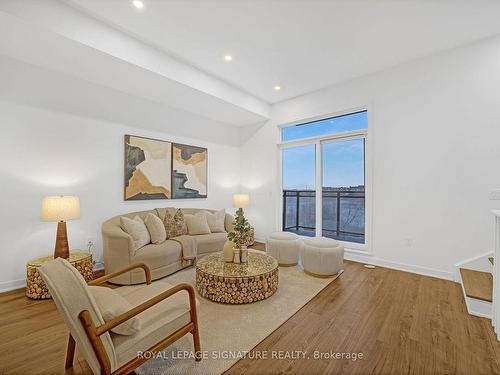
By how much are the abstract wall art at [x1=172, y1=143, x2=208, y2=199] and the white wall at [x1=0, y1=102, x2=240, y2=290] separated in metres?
0.68

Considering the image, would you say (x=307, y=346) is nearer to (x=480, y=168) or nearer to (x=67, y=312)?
(x=67, y=312)

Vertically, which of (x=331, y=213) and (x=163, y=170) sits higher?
(x=163, y=170)

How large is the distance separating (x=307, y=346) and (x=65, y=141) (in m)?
3.93

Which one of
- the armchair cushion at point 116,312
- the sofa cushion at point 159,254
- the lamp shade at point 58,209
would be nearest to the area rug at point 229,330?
the armchair cushion at point 116,312

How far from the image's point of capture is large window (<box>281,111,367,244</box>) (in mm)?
4227

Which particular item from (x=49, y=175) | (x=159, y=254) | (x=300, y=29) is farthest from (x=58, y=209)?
(x=300, y=29)

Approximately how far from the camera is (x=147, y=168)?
414 centimetres

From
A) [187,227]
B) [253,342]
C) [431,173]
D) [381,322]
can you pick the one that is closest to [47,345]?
[253,342]

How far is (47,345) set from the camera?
187cm

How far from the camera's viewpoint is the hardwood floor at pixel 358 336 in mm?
1652

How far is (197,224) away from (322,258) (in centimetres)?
220

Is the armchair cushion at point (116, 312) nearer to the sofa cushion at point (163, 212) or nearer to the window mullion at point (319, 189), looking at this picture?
the sofa cushion at point (163, 212)

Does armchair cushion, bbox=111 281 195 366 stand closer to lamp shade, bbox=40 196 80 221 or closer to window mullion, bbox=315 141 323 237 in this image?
lamp shade, bbox=40 196 80 221

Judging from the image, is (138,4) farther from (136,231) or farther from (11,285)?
(11,285)
